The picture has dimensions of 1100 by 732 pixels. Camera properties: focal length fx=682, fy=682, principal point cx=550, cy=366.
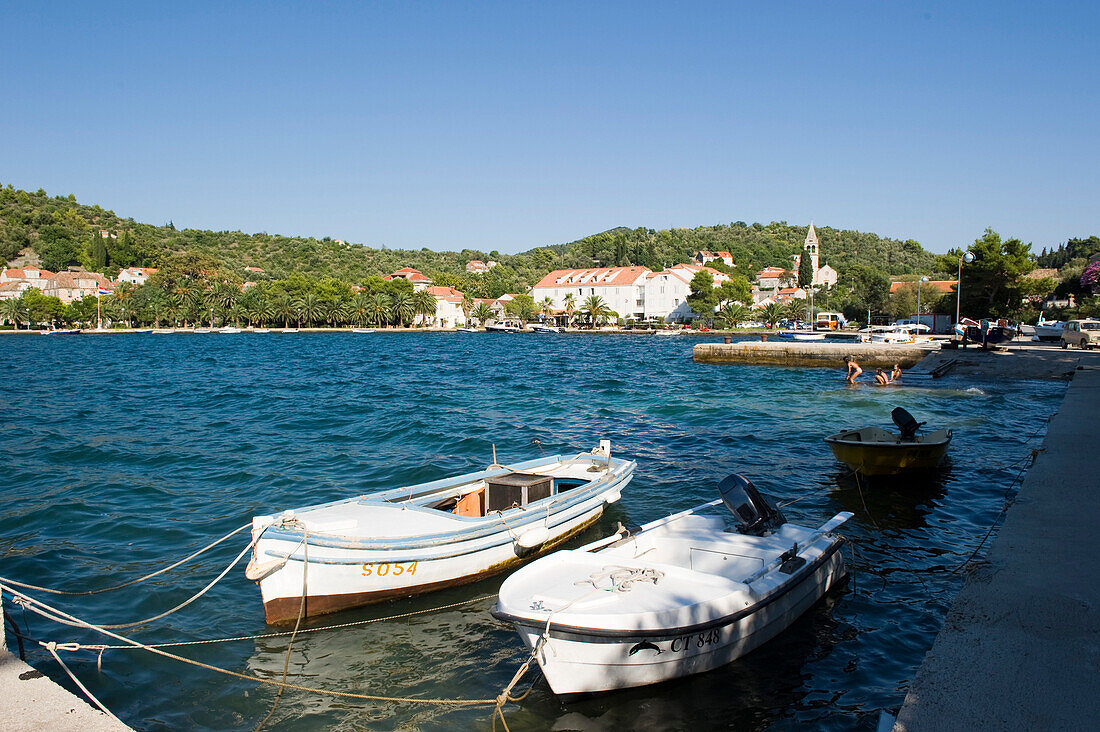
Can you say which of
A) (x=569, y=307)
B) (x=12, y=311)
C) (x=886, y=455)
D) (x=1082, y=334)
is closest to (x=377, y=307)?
(x=569, y=307)

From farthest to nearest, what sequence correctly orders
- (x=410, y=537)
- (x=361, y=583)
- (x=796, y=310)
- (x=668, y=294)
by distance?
(x=668, y=294)
(x=796, y=310)
(x=410, y=537)
(x=361, y=583)

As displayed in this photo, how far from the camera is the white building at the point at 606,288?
11200 cm

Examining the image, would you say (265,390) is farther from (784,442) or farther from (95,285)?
(95,285)

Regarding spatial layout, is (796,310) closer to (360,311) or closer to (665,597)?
(360,311)

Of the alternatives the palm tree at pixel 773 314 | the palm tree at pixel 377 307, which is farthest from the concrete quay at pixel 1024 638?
the palm tree at pixel 377 307

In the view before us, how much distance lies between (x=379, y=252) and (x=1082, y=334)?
181 metres

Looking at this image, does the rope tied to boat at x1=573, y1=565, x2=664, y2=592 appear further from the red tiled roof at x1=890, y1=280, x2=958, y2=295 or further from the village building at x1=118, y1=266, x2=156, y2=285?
the village building at x1=118, y1=266, x2=156, y2=285

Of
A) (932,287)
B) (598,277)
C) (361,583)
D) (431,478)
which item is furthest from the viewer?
(598,277)

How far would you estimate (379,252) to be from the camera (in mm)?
199125

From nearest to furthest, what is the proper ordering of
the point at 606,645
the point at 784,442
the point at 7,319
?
the point at 606,645 < the point at 784,442 < the point at 7,319

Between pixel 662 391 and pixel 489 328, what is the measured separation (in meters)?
92.8

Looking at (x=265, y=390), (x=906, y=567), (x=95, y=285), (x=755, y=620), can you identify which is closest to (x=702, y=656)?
(x=755, y=620)

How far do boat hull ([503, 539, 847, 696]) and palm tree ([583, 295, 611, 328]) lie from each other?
344 ft

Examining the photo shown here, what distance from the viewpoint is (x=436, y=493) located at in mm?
10781
